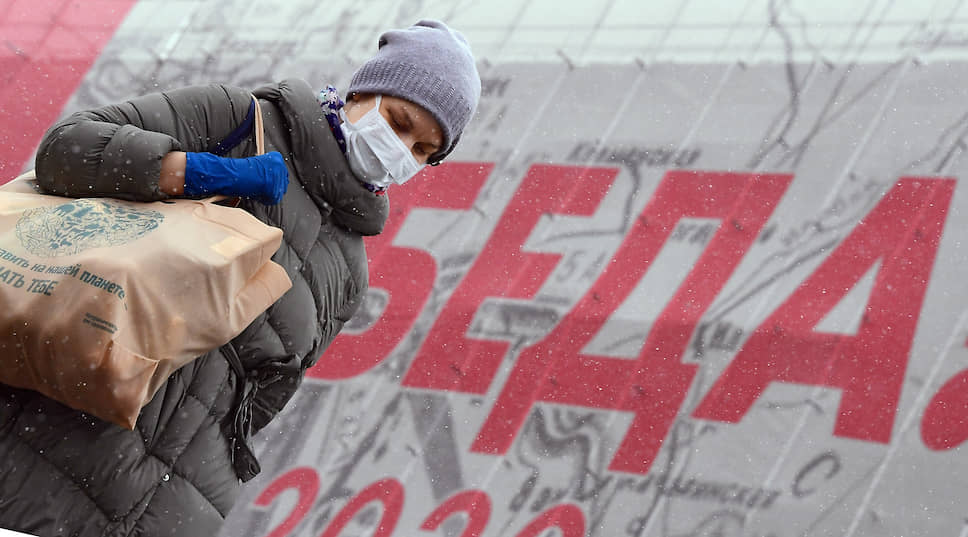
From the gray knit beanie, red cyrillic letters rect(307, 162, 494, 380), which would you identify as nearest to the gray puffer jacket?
the gray knit beanie

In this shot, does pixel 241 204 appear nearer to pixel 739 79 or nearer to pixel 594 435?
pixel 594 435

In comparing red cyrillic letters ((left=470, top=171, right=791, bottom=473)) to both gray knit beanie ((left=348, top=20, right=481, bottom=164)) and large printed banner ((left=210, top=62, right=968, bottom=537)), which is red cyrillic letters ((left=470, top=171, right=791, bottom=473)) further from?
gray knit beanie ((left=348, top=20, right=481, bottom=164))

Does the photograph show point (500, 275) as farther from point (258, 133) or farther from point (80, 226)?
point (80, 226)

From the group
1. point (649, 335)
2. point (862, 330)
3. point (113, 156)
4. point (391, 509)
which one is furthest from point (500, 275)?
point (113, 156)

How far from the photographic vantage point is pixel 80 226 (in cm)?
96

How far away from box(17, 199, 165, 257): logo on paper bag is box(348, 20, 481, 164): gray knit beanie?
1.40 ft

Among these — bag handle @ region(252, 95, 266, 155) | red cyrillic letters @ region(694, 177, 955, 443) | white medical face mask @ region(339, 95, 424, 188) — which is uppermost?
red cyrillic letters @ region(694, 177, 955, 443)

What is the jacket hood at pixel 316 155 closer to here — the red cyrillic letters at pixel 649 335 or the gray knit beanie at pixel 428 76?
the gray knit beanie at pixel 428 76

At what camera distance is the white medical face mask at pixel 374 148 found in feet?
4.15

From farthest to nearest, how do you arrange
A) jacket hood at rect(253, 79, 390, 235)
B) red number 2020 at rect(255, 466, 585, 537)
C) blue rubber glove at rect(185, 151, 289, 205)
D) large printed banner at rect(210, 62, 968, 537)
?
red number 2020 at rect(255, 466, 585, 537) → large printed banner at rect(210, 62, 968, 537) → jacket hood at rect(253, 79, 390, 235) → blue rubber glove at rect(185, 151, 289, 205)

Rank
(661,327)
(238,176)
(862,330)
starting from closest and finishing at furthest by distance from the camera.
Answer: (238,176), (862,330), (661,327)

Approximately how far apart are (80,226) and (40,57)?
10.7ft

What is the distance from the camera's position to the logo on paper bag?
Result: 94cm

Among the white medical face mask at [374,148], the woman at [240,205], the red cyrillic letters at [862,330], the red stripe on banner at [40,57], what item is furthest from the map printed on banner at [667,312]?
the white medical face mask at [374,148]
